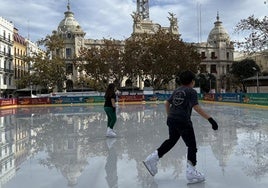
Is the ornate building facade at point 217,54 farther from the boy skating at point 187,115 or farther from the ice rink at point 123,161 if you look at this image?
the boy skating at point 187,115

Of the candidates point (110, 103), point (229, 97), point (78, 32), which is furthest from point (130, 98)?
point (78, 32)

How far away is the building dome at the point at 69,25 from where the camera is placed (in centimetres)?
7938

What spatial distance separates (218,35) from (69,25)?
41.6m

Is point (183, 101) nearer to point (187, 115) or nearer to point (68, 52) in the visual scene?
point (187, 115)

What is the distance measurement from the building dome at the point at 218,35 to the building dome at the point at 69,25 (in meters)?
37.9

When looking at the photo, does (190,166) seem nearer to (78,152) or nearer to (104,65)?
(78,152)

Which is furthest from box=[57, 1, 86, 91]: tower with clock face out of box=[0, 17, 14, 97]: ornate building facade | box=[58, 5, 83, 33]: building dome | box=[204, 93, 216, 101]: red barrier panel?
box=[204, 93, 216, 101]: red barrier panel

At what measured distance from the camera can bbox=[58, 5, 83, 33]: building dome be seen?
260 ft

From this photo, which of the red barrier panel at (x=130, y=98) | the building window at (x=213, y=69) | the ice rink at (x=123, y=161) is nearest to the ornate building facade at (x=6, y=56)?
the red barrier panel at (x=130, y=98)

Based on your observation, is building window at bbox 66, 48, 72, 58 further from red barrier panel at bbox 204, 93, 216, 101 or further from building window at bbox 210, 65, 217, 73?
red barrier panel at bbox 204, 93, 216, 101

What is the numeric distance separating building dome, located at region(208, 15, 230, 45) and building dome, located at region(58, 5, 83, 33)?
125 ft

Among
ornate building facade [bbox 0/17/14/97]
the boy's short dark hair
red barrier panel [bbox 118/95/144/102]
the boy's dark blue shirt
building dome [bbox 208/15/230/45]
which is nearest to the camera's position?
the boy's dark blue shirt

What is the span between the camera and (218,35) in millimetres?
93625

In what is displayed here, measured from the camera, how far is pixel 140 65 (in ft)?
159
